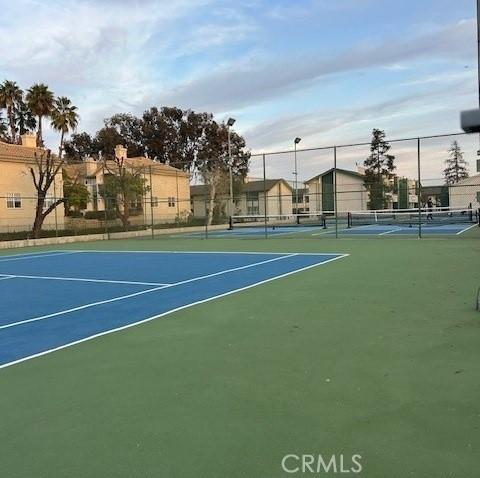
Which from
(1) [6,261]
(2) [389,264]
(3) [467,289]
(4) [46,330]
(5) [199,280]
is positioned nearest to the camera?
(4) [46,330]

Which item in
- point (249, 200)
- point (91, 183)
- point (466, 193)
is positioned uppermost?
point (91, 183)

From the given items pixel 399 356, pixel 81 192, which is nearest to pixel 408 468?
pixel 399 356

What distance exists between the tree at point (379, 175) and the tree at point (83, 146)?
34057 millimetres

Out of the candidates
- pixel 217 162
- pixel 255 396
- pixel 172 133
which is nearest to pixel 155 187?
pixel 217 162

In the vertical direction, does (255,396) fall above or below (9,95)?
below

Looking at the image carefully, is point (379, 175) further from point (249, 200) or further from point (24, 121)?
point (24, 121)

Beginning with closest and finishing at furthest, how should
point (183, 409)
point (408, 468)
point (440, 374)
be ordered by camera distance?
point (408, 468)
point (183, 409)
point (440, 374)

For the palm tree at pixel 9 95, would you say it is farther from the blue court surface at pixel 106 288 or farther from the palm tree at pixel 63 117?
the blue court surface at pixel 106 288

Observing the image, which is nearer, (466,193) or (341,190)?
(466,193)

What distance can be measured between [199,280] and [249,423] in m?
7.53

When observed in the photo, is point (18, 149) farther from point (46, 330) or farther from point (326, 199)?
point (46, 330)

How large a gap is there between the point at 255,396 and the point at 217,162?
35359mm

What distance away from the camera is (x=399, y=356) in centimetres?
503

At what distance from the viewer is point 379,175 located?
125 ft
